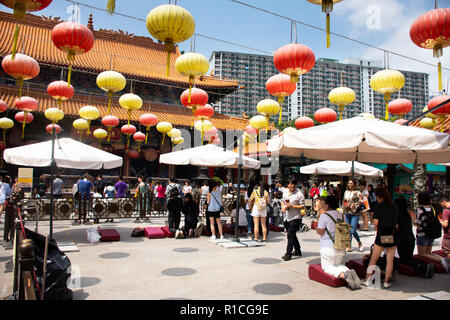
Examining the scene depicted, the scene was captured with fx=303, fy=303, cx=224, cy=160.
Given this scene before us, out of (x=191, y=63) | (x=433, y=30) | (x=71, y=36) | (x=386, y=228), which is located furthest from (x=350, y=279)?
(x=71, y=36)

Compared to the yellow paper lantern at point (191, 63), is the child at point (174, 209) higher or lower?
lower

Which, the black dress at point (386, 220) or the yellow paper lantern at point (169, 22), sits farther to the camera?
the yellow paper lantern at point (169, 22)

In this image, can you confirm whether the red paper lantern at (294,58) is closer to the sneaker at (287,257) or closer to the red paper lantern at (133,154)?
the sneaker at (287,257)

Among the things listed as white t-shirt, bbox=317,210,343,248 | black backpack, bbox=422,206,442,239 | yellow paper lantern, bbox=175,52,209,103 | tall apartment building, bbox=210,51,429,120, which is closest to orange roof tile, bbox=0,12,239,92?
A: yellow paper lantern, bbox=175,52,209,103

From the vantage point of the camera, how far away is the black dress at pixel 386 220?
14.9 feet

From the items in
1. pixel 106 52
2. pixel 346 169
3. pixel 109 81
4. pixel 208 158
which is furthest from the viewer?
pixel 106 52

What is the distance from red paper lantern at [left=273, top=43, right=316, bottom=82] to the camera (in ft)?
20.1

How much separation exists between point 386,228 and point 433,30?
11.2 ft

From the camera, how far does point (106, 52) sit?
23.1 m

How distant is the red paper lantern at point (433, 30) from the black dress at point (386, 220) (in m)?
2.87

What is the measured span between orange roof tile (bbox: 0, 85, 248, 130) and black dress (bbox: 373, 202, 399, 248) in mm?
16906

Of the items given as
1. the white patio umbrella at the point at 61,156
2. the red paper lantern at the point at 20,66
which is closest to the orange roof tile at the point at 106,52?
the red paper lantern at the point at 20,66

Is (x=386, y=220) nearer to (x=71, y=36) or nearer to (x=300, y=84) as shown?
(x=71, y=36)
